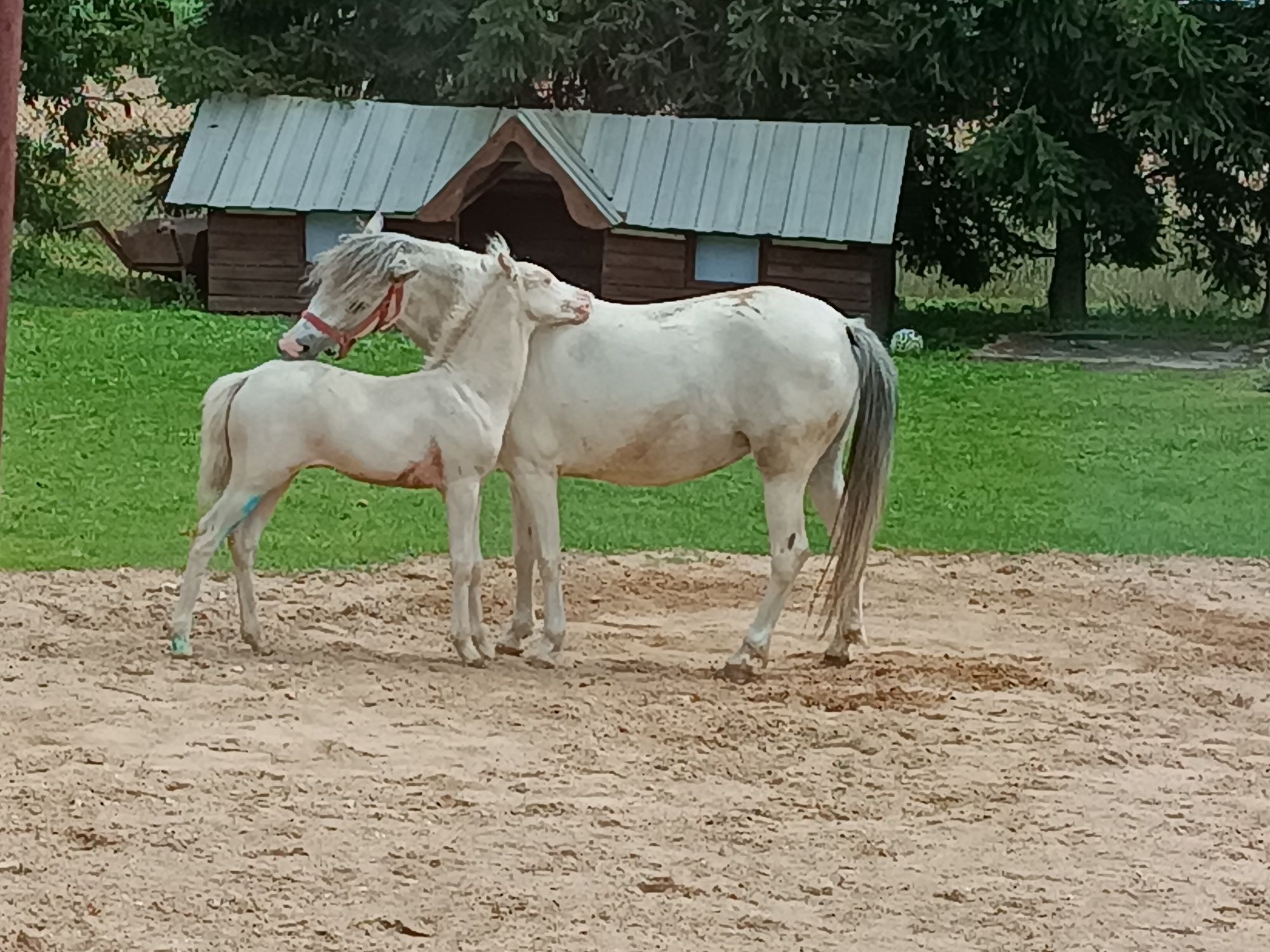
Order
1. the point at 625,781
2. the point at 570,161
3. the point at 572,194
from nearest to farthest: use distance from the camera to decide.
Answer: the point at 625,781 < the point at 572,194 < the point at 570,161

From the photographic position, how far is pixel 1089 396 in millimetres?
13164

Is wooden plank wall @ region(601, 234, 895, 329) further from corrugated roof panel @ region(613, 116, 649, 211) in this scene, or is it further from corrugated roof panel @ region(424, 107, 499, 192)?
corrugated roof panel @ region(424, 107, 499, 192)

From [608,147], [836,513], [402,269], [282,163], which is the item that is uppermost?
[608,147]

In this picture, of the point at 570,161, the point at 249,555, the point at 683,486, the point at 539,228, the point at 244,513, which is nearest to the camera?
the point at 244,513

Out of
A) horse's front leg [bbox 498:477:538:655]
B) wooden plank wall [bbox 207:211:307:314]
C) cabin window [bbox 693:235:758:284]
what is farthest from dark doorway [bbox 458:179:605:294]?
horse's front leg [bbox 498:477:538:655]

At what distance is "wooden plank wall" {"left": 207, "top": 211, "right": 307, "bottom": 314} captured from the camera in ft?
53.3

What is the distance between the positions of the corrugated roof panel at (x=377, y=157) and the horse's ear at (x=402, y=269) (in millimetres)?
9954

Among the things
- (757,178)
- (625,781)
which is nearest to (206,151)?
(757,178)

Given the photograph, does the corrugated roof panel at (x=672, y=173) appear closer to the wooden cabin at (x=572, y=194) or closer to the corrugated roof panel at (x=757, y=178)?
the wooden cabin at (x=572, y=194)

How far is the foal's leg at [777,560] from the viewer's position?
620 centimetres

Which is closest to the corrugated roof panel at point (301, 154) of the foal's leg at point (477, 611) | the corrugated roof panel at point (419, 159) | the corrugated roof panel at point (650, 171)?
the corrugated roof panel at point (419, 159)

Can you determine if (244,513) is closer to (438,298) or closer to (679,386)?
(438,298)

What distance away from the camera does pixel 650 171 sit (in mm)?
15969

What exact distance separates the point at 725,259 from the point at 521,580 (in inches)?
376
